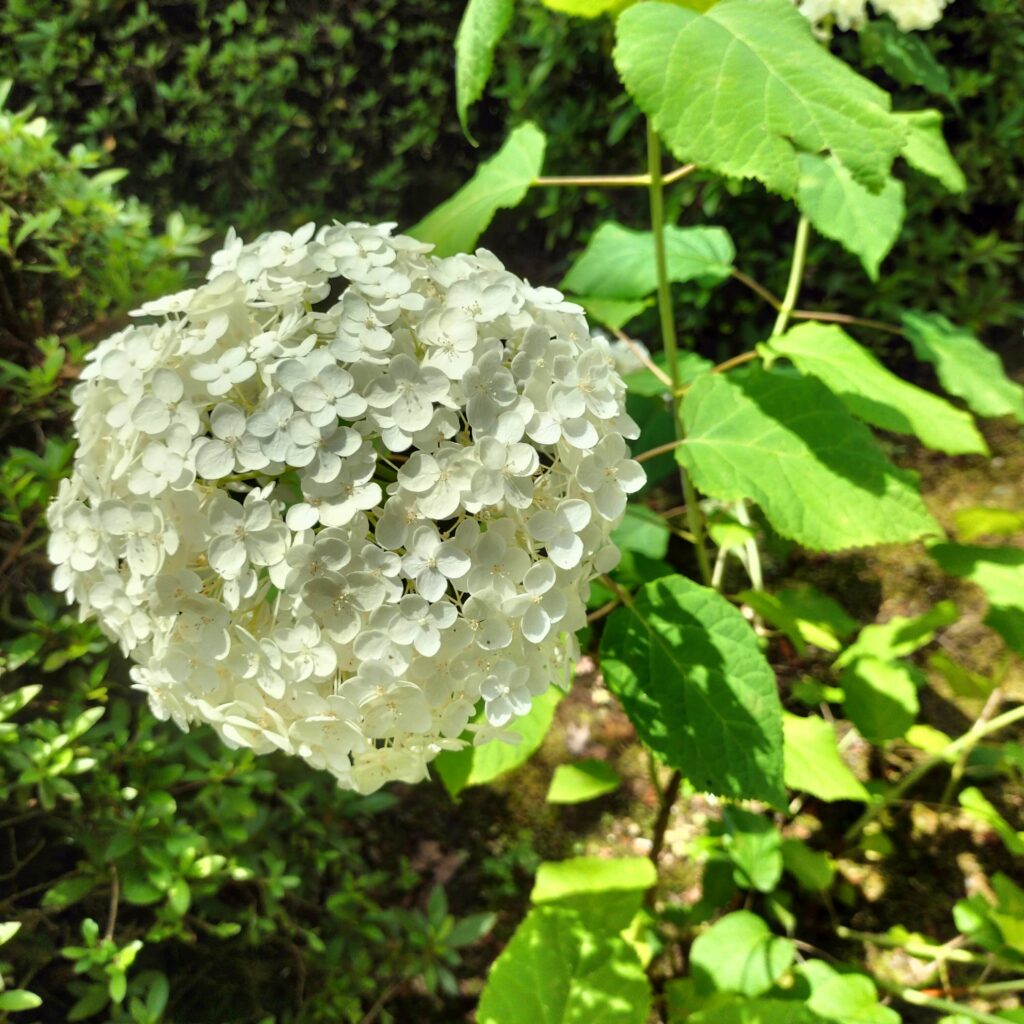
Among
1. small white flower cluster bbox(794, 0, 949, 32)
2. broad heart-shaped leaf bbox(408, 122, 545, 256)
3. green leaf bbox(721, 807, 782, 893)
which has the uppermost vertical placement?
small white flower cluster bbox(794, 0, 949, 32)

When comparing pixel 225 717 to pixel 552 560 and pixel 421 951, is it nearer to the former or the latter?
pixel 552 560

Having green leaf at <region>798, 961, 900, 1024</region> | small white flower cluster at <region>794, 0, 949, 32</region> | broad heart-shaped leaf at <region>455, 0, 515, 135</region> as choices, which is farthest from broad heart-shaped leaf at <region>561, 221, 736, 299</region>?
green leaf at <region>798, 961, 900, 1024</region>

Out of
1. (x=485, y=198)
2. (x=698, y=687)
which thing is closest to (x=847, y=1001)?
(x=698, y=687)

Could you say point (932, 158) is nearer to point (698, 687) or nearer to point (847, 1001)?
point (698, 687)

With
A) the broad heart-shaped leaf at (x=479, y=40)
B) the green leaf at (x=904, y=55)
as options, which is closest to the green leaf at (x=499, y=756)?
the broad heart-shaped leaf at (x=479, y=40)

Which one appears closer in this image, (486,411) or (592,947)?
(486,411)

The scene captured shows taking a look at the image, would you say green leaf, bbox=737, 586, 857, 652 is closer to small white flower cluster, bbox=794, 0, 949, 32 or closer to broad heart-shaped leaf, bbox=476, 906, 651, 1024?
broad heart-shaped leaf, bbox=476, 906, 651, 1024

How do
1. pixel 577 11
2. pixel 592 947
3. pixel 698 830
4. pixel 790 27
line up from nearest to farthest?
1. pixel 790 27
2. pixel 577 11
3. pixel 592 947
4. pixel 698 830

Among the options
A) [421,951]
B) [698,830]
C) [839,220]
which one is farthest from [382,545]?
[698,830]
